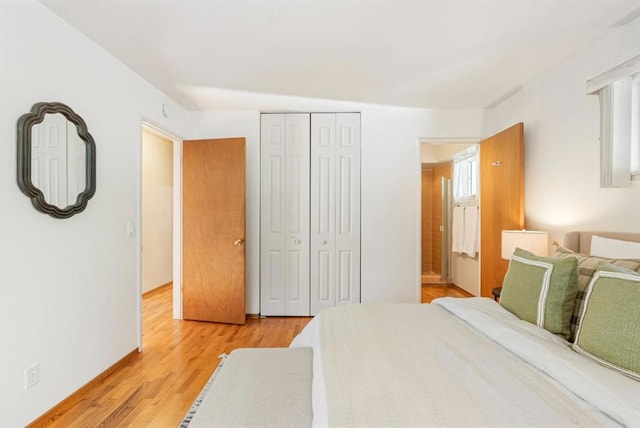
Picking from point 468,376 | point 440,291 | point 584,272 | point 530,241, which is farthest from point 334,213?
point 468,376

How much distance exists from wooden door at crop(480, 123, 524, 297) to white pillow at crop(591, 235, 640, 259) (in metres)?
0.89

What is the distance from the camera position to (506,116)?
330 centimetres

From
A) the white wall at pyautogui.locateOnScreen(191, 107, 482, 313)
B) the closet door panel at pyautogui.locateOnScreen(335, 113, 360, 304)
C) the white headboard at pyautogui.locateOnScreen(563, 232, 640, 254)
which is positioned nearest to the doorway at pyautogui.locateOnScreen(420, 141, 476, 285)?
the white wall at pyautogui.locateOnScreen(191, 107, 482, 313)

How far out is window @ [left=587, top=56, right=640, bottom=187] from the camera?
193 centimetres

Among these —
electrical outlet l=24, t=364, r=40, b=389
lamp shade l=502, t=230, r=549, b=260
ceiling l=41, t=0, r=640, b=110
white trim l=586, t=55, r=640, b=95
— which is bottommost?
electrical outlet l=24, t=364, r=40, b=389

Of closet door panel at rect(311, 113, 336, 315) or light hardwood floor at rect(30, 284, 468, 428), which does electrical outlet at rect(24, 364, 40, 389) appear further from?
closet door panel at rect(311, 113, 336, 315)

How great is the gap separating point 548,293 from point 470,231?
9.91 ft

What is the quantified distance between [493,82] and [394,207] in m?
1.55

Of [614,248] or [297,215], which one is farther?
[297,215]

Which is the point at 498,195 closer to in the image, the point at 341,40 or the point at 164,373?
the point at 341,40

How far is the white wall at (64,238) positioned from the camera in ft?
5.44

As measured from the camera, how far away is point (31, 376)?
5.77ft

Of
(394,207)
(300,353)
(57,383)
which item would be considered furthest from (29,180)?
(394,207)

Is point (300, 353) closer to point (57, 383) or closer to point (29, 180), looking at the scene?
point (57, 383)
